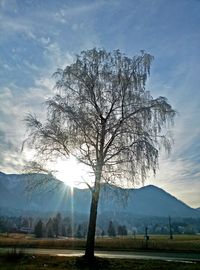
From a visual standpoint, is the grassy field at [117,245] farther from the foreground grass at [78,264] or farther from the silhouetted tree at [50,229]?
the silhouetted tree at [50,229]

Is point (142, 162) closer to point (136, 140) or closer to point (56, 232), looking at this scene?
point (136, 140)

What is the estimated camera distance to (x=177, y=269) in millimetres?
18516

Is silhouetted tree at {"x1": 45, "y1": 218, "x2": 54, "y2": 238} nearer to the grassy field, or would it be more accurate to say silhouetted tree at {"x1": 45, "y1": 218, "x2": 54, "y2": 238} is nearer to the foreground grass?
the grassy field

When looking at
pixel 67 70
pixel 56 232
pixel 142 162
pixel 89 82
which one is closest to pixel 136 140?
pixel 142 162

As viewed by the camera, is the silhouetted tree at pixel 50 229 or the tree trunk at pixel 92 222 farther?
the silhouetted tree at pixel 50 229

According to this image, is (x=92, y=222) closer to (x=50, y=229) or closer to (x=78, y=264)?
(x=78, y=264)

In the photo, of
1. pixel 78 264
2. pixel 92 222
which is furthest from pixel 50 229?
pixel 78 264

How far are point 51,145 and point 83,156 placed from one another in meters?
2.36

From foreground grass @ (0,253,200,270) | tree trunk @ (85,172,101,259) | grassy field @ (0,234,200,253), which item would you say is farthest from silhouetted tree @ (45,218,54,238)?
foreground grass @ (0,253,200,270)

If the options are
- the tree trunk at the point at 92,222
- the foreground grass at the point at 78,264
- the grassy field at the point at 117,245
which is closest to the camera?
the foreground grass at the point at 78,264

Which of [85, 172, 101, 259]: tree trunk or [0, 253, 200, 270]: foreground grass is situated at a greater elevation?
[85, 172, 101, 259]: tree trunk

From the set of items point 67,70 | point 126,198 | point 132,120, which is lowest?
point 126,198

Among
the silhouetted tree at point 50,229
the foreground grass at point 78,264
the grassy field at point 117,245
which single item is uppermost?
the silhouetted tree at point 50,229

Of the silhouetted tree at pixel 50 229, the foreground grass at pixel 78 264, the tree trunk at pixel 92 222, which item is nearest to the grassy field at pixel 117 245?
the tree trunk at pixel 92 222
